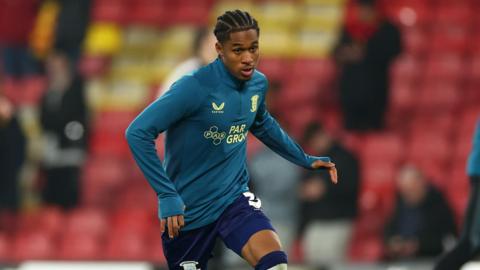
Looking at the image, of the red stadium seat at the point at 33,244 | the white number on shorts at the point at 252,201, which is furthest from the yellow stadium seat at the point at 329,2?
the white number on shorts at the point at 252,201

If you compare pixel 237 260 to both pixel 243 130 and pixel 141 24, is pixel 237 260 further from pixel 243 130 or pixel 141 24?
pixel 141 24

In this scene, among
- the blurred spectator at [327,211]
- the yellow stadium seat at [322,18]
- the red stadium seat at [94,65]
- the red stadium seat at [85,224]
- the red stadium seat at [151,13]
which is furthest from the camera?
the red stadium seat at [151,13]

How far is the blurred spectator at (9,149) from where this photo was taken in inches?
412

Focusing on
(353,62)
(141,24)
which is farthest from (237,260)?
(141,24)

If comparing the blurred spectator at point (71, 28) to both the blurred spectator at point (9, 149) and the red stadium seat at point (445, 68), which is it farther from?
the red stadium seat at point (445, 68)

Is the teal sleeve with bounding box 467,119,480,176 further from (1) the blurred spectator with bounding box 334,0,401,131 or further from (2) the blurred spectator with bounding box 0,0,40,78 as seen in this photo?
(2) the blurred spectator with bounding box 0,0,40,78

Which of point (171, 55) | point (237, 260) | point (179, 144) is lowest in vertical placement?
point (237, 260)

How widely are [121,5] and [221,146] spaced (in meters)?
9.01

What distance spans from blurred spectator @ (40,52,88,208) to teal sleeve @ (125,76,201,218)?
5.56m

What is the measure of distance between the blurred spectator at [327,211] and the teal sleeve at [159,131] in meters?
4.36

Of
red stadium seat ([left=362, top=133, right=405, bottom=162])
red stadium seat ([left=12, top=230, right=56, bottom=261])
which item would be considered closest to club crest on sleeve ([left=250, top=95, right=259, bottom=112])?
red stadium seat ([left=362, top=133, right=405, bottom=162])

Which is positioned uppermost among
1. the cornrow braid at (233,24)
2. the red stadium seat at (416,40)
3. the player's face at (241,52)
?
the cornrow braid at (233,24)

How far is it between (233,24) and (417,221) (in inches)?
172

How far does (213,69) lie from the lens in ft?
17.5
